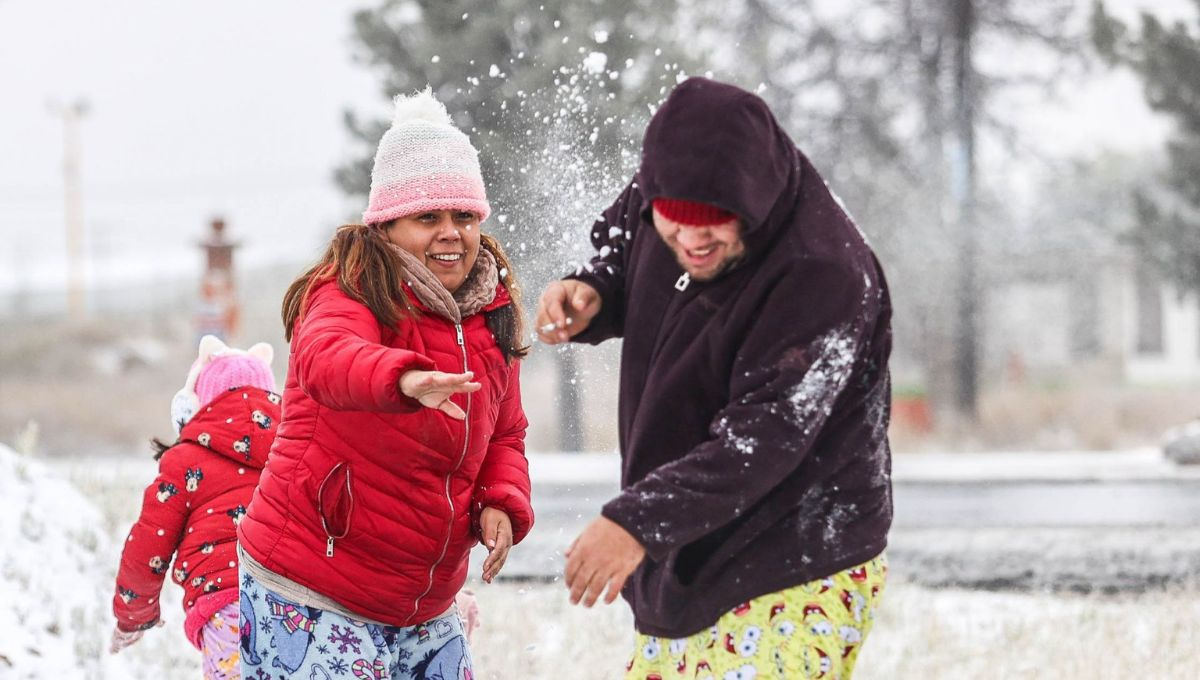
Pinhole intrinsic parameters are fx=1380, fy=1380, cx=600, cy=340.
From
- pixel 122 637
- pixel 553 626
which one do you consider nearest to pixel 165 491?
pixel 122 637

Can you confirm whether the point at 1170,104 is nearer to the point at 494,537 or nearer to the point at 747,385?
the point at 494,537

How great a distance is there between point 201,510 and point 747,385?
5.84 feet

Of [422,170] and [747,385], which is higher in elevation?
[422,170]

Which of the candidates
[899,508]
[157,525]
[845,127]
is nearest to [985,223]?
[845,127]

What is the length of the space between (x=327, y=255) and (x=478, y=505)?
0.64 metres

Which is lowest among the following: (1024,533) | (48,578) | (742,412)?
(1024,533)

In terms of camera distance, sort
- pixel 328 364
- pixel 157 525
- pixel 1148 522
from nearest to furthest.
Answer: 1. pixel 328 364
2. pixel 157 525
3. pixel 1148 522

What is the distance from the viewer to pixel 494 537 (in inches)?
Result: 117

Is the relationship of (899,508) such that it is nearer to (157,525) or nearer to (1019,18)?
(157,525)

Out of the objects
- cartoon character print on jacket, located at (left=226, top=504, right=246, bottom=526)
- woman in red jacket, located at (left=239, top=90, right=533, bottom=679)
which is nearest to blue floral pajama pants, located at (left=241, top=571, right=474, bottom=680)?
woman in red jacket, located at (left=239, top=90, right=533, bottom=679)

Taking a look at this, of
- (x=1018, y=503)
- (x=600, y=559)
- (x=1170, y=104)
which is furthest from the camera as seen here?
(x=1170, y=104)

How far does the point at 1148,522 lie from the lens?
955 cm

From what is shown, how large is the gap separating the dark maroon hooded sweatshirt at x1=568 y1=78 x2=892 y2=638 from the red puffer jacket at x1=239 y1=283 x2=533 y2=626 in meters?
0.46

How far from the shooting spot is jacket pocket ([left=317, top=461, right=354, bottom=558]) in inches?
109
